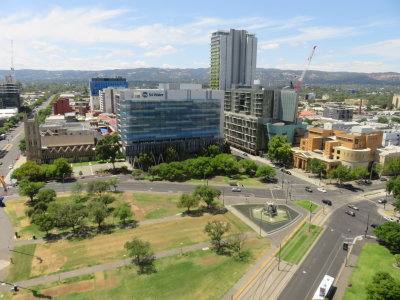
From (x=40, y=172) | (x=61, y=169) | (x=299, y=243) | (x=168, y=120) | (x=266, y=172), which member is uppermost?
(x=168, y=120)

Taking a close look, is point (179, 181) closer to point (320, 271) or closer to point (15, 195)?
point (15, 195)

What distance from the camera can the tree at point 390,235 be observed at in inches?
3000

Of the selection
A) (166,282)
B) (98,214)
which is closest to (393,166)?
(166,282)

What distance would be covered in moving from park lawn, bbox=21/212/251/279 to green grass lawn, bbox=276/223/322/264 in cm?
1407

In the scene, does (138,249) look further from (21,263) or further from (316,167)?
(316,167)

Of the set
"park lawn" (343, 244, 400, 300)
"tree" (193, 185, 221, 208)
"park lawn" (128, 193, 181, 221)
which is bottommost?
"park lawn" (343, 244, 400, 300)

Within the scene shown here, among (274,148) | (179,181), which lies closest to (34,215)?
(179,181)

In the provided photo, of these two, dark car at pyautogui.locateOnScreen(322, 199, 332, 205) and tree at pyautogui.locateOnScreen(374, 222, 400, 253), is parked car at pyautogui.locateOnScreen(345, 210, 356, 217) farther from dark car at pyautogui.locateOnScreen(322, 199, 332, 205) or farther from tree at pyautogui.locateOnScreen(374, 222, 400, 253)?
tree at pyautogui.locateOnScreen(374, 222, 400, 253)

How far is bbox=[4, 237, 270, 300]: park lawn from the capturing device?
6141cm

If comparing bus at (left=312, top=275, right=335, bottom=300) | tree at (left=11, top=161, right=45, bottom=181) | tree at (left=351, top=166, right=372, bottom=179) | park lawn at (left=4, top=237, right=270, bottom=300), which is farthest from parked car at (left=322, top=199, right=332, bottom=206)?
tree at (left=11, top=161, right=45, bottom=181)

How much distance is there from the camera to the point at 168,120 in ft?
510

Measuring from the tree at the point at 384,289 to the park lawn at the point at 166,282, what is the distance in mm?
26298

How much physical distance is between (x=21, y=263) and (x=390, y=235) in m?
95.9

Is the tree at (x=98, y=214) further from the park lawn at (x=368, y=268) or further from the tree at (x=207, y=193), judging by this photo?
the park lawn at (x=368, y=268)
